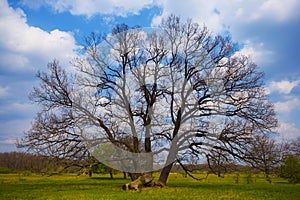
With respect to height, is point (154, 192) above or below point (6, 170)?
below

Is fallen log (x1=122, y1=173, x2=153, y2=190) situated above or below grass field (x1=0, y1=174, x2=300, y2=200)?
above

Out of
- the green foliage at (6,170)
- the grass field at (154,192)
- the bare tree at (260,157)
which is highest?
the bare tree at (260,157)

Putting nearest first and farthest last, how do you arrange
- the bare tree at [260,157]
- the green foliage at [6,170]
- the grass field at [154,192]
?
the grass field at [154,192], the bare tree at [260,157], the green foliage at [6,170]

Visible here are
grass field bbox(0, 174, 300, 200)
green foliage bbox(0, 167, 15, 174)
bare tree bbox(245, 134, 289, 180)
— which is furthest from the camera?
green foliage bbox(0, 167, 15, 174)

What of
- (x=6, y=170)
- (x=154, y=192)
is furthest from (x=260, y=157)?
(x=6, y=170)

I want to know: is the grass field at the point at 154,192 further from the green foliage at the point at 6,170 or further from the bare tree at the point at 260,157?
the green foliage at the point at 6,170

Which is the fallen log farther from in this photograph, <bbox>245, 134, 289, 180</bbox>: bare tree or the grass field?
<bbox>245, 134, 289, 180</bbox>: bare tree

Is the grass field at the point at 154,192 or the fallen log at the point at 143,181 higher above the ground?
the fallen log at the point at 143,181

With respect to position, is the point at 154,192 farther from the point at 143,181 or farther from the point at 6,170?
the point at 6,170

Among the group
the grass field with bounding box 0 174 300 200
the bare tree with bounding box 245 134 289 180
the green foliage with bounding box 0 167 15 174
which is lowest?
the grass field with bounding box 0 174 300 200

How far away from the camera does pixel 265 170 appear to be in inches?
877

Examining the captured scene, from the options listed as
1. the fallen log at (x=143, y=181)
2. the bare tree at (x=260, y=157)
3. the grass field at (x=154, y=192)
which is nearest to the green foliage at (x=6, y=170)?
the grass field at (x=154, y=192)

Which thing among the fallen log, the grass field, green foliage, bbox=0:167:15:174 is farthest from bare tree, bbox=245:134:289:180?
green foliage, bbox=0:167:15:174

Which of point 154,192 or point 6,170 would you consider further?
point 6,170
